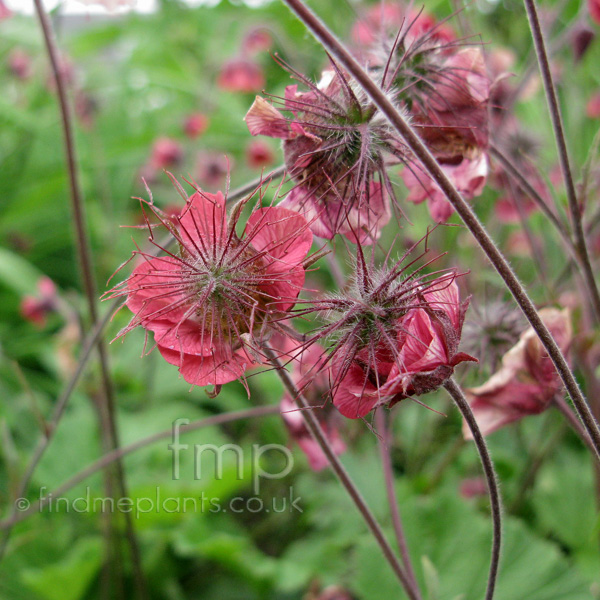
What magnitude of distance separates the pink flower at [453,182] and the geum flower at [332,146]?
7cm

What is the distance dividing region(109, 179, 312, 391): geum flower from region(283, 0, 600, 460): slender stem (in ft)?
0.42

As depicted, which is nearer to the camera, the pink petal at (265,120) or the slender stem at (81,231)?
the pink petal at (265,120)

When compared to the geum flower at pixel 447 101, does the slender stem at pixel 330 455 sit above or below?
below

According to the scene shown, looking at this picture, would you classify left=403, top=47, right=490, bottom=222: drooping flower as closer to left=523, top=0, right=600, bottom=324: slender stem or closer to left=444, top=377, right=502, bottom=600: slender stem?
left=523, top=0, right=600, bottom=324: slender stem

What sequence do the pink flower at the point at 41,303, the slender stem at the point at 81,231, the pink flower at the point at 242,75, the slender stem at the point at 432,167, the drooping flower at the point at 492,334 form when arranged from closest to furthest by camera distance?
the slender stem at the point at 432,167 < the drooping flower at the point at 492,334 < the slender stem at the point at 81,231 < the pink flower at the point at 41,303 < the pink flower at the point at 242,75

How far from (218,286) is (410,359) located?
17 centimetres

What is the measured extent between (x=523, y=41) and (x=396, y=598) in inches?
85.8

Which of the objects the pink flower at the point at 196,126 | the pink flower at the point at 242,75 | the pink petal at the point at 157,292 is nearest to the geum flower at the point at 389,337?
the pink petal at the point at 157,292

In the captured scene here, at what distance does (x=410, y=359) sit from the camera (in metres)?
0.47

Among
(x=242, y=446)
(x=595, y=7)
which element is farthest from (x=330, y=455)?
(x=242, y=446)

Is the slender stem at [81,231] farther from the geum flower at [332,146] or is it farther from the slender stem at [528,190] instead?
the slender stem at [528,190]

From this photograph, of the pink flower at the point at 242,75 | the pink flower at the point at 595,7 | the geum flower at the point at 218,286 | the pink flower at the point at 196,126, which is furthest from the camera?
the pink flower at the point at 242,75

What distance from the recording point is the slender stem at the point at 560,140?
57 cm

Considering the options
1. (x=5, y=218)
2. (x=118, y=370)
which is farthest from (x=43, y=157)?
(x=118, y=370)
